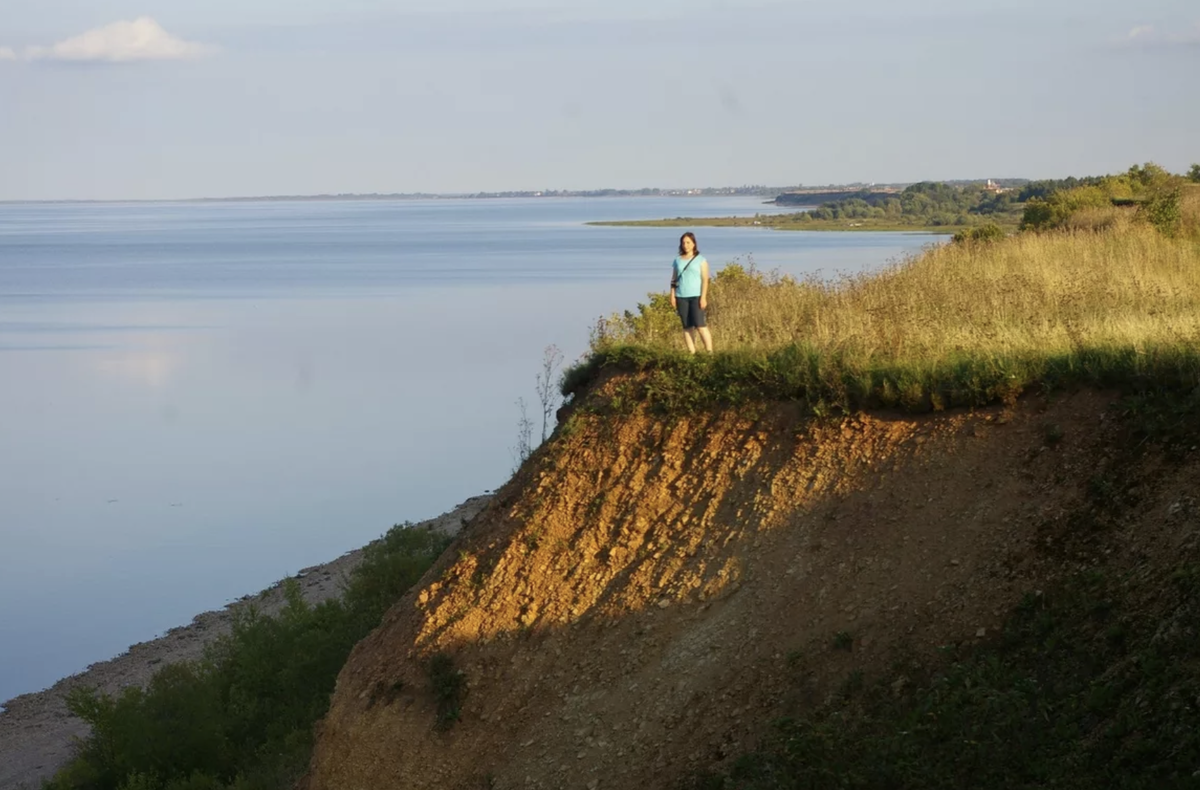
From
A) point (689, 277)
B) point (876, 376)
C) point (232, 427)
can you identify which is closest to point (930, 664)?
point (876, 376)

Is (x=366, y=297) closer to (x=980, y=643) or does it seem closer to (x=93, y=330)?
(x=93, y=330)

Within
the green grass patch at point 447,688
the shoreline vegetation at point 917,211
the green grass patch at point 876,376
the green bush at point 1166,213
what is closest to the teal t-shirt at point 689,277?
the green grass patch at point 876,376

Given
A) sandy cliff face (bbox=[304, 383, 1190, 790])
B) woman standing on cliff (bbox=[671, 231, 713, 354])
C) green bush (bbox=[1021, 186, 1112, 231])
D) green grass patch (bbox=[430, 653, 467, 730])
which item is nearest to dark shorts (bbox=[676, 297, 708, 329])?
woman standing on cliff (bbox=[671, 231, 713, 354])

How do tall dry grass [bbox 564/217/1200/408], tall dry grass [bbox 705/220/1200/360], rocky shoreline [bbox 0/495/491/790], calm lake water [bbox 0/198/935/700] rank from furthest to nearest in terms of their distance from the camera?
calm lake water [bbox 0/198/935/700] → rocky shoreline [bbox 0/495/491/790] → tall dry grass [bbox 705/220/1200/360] → tall dry grass [bbox 564/217/1200/408]

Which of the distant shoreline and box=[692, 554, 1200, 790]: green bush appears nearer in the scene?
box=[692, 554, 1200, 790]: green bush

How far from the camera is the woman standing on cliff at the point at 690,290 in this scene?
1432 centimetres

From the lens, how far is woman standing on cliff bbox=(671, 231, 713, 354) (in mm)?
14320

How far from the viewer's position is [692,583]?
1130 centimetres

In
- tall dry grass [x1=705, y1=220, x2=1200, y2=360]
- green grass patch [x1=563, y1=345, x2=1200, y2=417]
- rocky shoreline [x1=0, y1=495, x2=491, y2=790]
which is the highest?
tall dry grass [x1=705, y1=220, x2=1200, y2=360]

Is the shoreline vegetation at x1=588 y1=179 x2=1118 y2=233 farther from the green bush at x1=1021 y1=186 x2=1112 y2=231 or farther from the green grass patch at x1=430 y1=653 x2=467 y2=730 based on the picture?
the green grass patch at x1=430 y1=653 x2=467 y2=730

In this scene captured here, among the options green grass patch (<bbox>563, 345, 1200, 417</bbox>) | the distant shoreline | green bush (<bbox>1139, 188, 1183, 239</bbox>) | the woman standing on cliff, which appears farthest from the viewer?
the distant shoreline

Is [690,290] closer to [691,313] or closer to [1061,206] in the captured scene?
[691,313]

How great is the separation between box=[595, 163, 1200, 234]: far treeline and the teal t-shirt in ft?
40.5

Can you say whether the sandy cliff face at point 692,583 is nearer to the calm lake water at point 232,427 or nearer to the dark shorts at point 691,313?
the dark shorts at point 691,313
